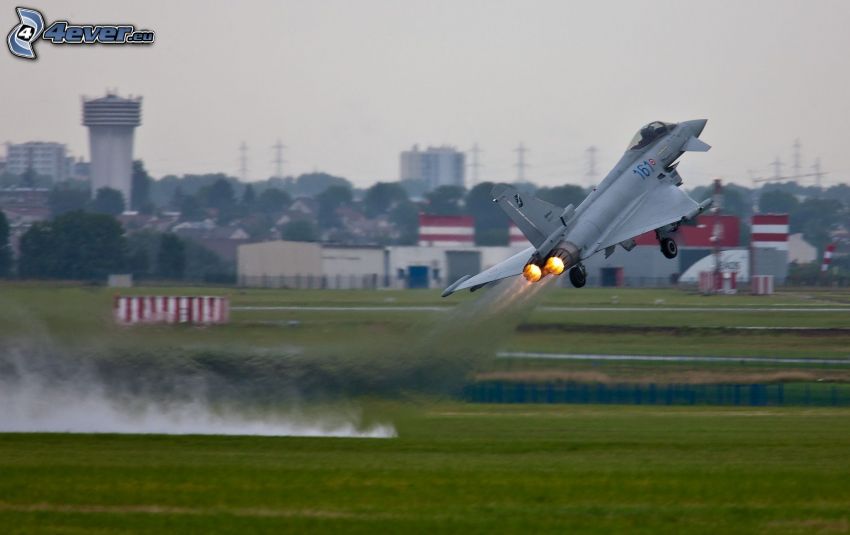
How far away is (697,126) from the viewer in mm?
35344

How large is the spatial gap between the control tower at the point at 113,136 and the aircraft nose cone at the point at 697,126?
10816 cm

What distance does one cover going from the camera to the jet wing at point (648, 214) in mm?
32125

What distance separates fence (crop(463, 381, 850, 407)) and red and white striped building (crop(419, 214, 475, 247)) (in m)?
36.8

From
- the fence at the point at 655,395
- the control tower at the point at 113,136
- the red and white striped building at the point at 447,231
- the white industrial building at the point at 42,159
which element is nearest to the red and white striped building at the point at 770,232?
the red and white striped building at the point at 447,231

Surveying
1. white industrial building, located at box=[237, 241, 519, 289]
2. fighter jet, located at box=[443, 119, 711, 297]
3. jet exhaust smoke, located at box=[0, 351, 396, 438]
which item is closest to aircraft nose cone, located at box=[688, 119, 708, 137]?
fighter jet, located at box=[443, 119, 711, 297]

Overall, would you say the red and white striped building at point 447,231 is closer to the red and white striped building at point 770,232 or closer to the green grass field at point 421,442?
the red and white striped building at point 770,232

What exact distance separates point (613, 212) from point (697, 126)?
15.1ft

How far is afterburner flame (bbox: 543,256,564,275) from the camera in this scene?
100 ft

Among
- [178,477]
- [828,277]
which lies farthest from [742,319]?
[178,477]

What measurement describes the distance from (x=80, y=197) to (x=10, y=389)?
8408 cm

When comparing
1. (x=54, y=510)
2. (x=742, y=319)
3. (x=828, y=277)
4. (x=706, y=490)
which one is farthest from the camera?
(x=828, y=277)

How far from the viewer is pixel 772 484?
23.4m

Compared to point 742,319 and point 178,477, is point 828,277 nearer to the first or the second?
point 742,319

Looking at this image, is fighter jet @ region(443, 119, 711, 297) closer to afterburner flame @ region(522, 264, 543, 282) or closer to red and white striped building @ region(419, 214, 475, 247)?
afterburner flame @ region(522, 264, 543, 282)
